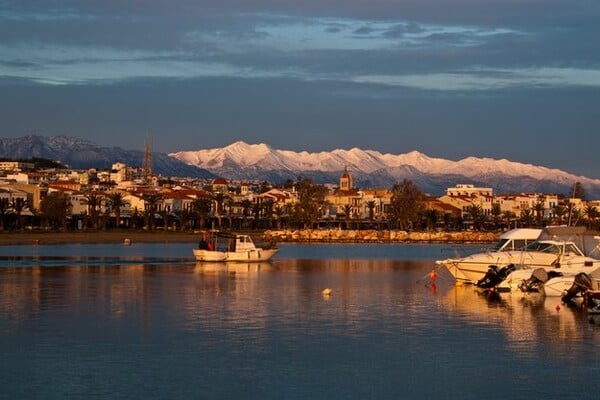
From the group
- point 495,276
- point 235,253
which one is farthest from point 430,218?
point 495,276

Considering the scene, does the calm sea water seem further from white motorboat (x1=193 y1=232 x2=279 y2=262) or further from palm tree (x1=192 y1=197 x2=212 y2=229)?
palm tree (x1=192 y1=197 x2=212 y2=229)

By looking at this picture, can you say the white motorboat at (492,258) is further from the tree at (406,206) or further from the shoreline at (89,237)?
the tree at (406,206)

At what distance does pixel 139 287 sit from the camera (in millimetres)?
46281

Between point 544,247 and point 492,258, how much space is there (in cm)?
226

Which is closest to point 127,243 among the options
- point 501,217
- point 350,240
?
A: point 350,240

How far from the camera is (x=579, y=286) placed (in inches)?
1510

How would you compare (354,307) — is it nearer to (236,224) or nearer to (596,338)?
(596,338)

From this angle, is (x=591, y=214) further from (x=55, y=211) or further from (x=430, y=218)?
(x=55, y=211)

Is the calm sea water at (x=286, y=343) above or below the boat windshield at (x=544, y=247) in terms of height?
below

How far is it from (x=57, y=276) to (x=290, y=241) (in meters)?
85.0

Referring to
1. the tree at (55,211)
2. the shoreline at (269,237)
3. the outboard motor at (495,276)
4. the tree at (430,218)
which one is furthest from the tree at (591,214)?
the outboard motor at (495,276)

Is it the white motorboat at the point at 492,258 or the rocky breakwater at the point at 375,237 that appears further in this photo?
the rocky breakwater at the point at 375,237

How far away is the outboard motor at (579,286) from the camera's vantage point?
37.8 meters

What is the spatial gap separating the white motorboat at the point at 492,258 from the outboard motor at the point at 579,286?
22.2ft
